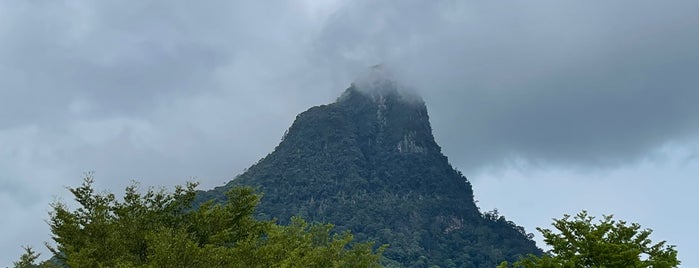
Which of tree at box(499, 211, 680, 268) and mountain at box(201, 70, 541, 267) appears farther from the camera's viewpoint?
mountain at box(201, 70, 541, 267)

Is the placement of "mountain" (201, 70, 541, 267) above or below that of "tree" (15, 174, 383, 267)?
above

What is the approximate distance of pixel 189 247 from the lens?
696 inches

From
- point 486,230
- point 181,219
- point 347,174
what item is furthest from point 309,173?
point 181,219

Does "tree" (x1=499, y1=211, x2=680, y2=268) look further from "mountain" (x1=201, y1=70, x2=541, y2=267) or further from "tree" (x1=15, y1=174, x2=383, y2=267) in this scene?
"mountain" (x1=201, y1=70, x2=541, y2=267)

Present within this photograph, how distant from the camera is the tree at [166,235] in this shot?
18.2 meters

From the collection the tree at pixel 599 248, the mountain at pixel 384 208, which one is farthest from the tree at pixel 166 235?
the mountain at pixel 384 208

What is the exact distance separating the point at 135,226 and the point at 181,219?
2303 millimetres

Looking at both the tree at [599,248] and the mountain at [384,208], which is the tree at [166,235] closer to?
the tree at [599,248]

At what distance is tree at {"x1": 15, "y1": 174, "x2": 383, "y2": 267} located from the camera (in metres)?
18.2

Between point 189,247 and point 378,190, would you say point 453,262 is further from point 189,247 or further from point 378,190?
point 189,247

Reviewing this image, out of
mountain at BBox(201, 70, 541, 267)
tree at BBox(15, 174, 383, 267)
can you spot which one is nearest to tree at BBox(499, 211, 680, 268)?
tree at BBox(15, 174, 383, 267)

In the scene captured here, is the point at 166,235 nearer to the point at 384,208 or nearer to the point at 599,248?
the point at 599,248

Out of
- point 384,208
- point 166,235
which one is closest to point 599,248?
point 166,235

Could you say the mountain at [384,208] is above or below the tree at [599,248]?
above
